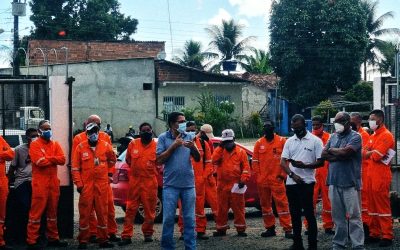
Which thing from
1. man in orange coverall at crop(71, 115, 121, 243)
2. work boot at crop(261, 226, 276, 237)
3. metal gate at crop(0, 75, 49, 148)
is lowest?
work boot at crop(261, 226, 276, 237)

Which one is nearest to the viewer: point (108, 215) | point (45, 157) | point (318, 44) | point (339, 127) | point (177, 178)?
point (177, 178)

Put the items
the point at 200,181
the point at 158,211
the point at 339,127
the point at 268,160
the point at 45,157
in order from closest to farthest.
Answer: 1. the point at 339,127
2. the point at 45,157
3. the point at 268,160
4. the point at 200,181
5. the point at 158,211

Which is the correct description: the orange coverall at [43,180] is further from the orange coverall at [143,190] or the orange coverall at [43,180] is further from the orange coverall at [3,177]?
the orange coverall at [143,190]

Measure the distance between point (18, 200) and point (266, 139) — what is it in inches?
166

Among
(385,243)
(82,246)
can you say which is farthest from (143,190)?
(385,243)

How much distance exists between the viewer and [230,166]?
1247 cm

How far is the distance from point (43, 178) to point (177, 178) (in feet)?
8.71

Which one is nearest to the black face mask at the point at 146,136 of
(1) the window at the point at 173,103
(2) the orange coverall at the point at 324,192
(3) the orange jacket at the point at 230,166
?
(3) the orange jacket at the point at 230,166

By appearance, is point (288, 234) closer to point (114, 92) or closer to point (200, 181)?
point (200, 181)

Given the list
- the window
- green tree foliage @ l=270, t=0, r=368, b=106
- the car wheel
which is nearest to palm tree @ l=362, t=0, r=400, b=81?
green tree foliage @ l=270, t=0, r=368, b=106

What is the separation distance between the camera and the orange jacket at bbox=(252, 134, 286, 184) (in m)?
12.3

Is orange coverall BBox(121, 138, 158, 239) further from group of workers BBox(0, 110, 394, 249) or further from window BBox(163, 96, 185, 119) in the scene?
window BBox(163, 96, 185, 119)

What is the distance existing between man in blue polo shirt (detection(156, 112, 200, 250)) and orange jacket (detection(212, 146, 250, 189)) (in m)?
2.63

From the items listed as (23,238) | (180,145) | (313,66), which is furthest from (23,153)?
(313,66)
